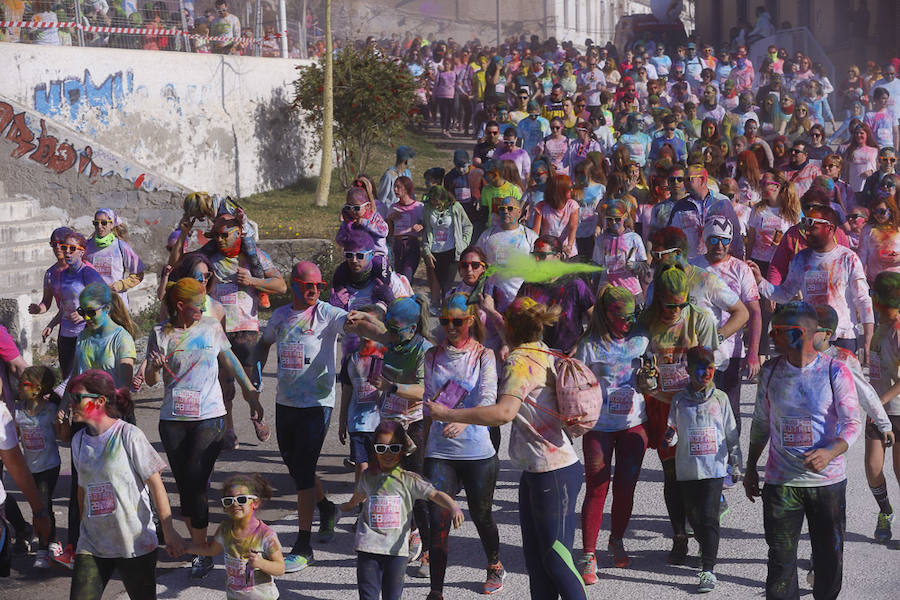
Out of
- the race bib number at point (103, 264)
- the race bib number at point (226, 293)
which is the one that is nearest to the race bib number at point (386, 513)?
the race bib number at point (226, 293)

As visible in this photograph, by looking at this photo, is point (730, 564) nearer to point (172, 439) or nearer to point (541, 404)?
point (541, 404)

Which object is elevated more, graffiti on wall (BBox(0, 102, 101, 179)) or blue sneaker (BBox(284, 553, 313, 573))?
graffiti on wall (BBox(0, 102, 101, 179))

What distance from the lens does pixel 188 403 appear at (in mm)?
7094

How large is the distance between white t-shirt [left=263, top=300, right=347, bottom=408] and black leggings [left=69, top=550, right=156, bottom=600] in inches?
67.6

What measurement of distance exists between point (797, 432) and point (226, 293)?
4817mm

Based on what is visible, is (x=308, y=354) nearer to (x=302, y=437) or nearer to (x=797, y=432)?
(x=302, y=437)

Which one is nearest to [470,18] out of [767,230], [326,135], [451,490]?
[326,135]

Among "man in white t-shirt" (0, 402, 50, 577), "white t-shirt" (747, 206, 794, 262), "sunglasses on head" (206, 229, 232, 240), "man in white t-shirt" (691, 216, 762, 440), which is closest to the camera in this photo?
"man in white t-shirt" (0, 402, 50, 577)

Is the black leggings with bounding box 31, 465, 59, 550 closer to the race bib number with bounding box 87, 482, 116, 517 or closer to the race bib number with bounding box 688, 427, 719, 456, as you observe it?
the race bib number with bounding box 87, 482, 116, 517

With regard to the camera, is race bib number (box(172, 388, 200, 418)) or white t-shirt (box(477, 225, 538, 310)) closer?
race bib number (box(172, 388, 200, 418))

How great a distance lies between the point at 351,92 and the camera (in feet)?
68.8

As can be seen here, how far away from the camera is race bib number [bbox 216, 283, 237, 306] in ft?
30.3

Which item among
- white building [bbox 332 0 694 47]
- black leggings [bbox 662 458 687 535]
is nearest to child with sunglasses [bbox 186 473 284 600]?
black leggings [bbox 662 458 687 535]

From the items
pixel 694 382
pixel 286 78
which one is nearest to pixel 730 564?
pixel 694 382
